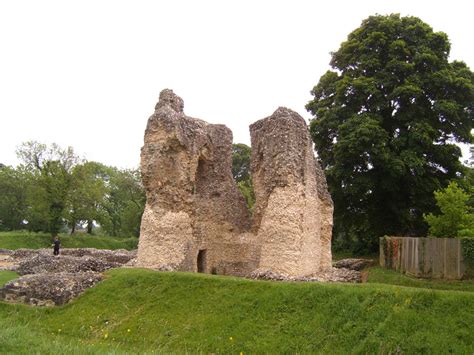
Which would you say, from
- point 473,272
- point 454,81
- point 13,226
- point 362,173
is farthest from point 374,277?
point 13,226

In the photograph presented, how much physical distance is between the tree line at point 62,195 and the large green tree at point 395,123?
24879mm

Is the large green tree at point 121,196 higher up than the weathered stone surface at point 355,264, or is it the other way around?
the large green tree at point 121,196

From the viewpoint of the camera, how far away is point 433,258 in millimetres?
17125

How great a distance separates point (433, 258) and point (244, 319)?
967cm

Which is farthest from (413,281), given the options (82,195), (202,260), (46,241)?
(82,195)

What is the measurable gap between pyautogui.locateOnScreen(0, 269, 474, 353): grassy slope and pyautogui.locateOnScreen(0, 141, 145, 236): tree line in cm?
2895

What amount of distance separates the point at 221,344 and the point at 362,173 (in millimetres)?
17977

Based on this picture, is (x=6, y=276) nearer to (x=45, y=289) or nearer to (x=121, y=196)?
(x=45, y=289)

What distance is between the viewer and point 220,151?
2152 centimetres

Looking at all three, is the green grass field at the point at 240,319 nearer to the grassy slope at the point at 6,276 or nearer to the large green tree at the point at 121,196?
the grassy slope at the point at 6,276

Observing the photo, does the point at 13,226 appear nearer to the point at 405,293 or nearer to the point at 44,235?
the point at 44,235

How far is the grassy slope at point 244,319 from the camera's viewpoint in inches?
357

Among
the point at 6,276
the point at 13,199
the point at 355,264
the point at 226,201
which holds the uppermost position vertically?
the point at 13,199

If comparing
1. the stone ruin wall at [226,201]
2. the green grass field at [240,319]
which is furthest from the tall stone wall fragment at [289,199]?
the green grass field at [240,319]
